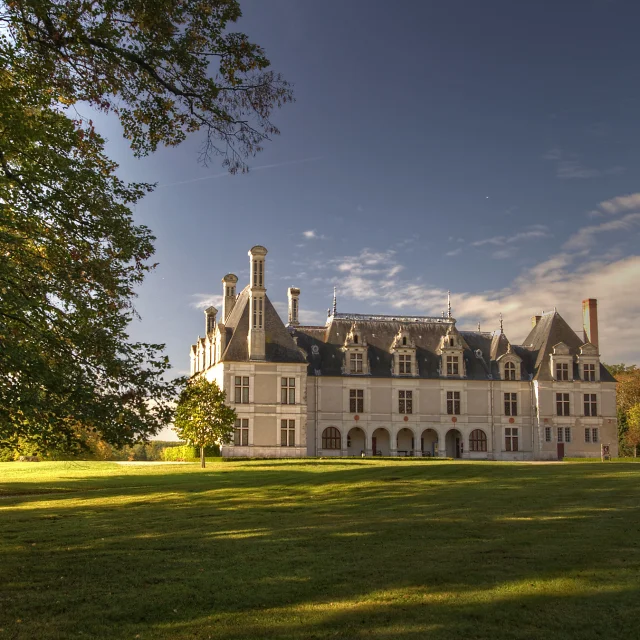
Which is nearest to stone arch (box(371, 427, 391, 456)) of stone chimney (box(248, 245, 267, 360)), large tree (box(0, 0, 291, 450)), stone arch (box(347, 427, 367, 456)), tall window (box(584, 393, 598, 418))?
stone arch (box(347, 427, 367, 456))

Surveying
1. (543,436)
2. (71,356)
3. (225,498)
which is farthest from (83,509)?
(543,436)

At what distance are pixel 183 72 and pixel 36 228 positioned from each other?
381 cm

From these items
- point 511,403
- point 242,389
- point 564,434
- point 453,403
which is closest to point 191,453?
point 242,389

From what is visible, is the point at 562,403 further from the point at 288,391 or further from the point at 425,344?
the point at 288,391

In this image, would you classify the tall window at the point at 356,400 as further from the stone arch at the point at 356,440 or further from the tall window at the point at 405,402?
the tall window at the point at 405,402

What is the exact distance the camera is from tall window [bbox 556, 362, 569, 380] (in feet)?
159

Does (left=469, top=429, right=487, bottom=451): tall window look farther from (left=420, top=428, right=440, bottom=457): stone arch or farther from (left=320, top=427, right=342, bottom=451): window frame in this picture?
(left=320, top=427, right=342, bottom=451): window frame

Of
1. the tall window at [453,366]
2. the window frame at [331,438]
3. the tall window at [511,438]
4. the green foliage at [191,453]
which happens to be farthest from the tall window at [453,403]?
the green foliage at [191,453]

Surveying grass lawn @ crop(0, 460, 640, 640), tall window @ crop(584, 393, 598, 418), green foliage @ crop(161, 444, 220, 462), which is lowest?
grass lawn @ crop(0, 460, 640, 640)

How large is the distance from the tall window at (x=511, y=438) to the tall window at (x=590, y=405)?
493 cm

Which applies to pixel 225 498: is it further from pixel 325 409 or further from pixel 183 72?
pixel 325 409

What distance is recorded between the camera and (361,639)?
6137 mm

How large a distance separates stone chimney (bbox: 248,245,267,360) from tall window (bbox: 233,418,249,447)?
3.88 m

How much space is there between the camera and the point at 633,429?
56.5 meters
